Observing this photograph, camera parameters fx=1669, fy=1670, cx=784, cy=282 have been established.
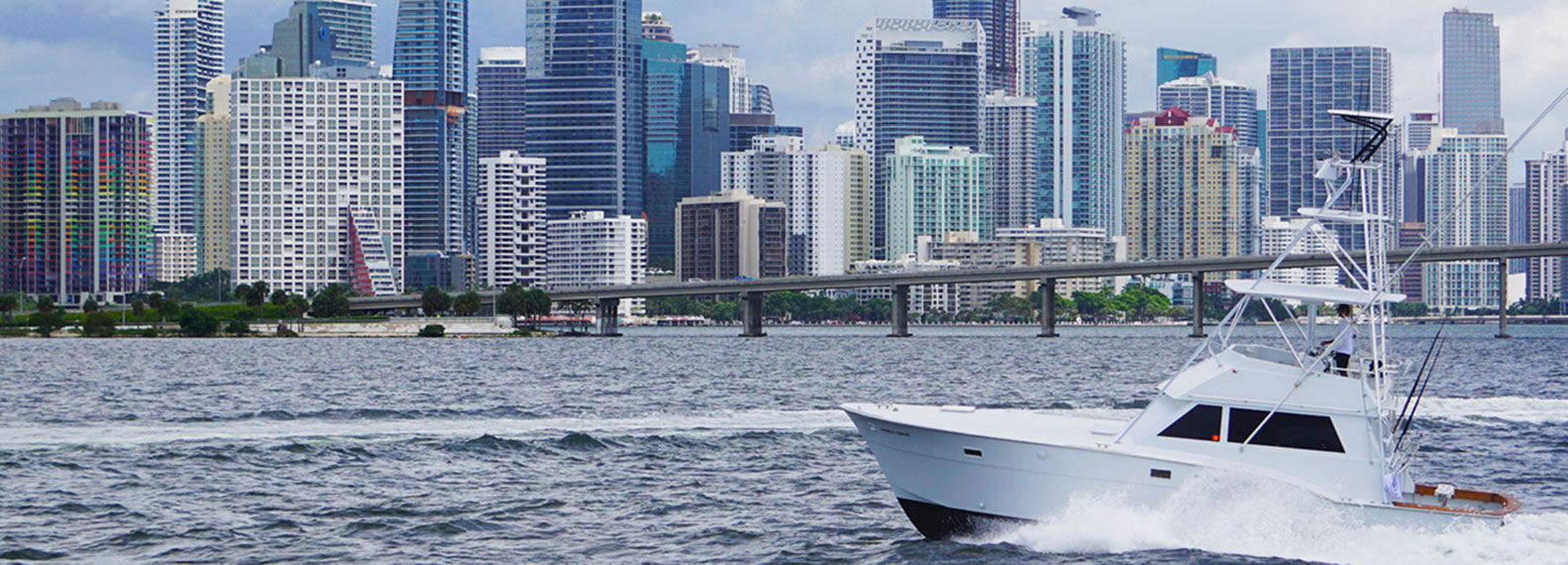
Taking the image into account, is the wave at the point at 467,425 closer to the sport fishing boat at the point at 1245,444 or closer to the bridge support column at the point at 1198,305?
the sport fishing boat at the point at 1245,444

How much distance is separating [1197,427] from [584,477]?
14.6 metres

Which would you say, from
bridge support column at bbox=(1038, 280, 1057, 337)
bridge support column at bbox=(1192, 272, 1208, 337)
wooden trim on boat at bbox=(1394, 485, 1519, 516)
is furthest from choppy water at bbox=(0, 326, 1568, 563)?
bridge support column at bbox=(1038, 280, 1057, 337)

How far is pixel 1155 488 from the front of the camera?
24.1m

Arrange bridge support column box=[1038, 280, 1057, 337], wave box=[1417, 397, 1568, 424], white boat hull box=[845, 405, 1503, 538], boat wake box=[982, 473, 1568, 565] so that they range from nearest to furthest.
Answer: white boat hull box=[845, 405, 1503, 538]
boat wake box=[982, 473, 1568, 565]
wave box=[1417, 397, 1568, 424]
bridge support column box=[1038, 280, 1057, 337]

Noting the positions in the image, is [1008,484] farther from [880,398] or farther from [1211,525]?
[880,398]

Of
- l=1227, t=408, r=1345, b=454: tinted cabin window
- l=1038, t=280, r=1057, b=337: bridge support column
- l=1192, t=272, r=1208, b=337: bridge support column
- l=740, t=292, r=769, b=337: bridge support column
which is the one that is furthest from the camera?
l=740, t=292, r=769, b=337: bridge support column

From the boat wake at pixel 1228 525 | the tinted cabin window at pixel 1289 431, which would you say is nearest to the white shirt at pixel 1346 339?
the tinted cabin window at pixel 1289 431

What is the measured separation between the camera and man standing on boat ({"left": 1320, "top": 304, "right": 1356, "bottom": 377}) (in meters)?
24.3

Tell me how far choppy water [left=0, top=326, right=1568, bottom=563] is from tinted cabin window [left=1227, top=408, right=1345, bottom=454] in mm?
707

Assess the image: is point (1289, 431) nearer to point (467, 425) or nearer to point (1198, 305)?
point (467, 425)

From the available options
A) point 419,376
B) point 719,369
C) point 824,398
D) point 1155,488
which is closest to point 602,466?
point 1155,488

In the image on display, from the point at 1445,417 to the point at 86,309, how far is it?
15009 cm

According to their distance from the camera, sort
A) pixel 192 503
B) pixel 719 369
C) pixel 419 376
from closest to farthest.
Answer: pixel 192 503 < pixel 419 376 < pixel 719 369

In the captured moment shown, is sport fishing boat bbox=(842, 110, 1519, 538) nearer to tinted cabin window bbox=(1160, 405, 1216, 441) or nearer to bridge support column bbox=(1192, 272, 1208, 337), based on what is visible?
tinted cabin window bbox=(1160, 405, 1216, 441)
